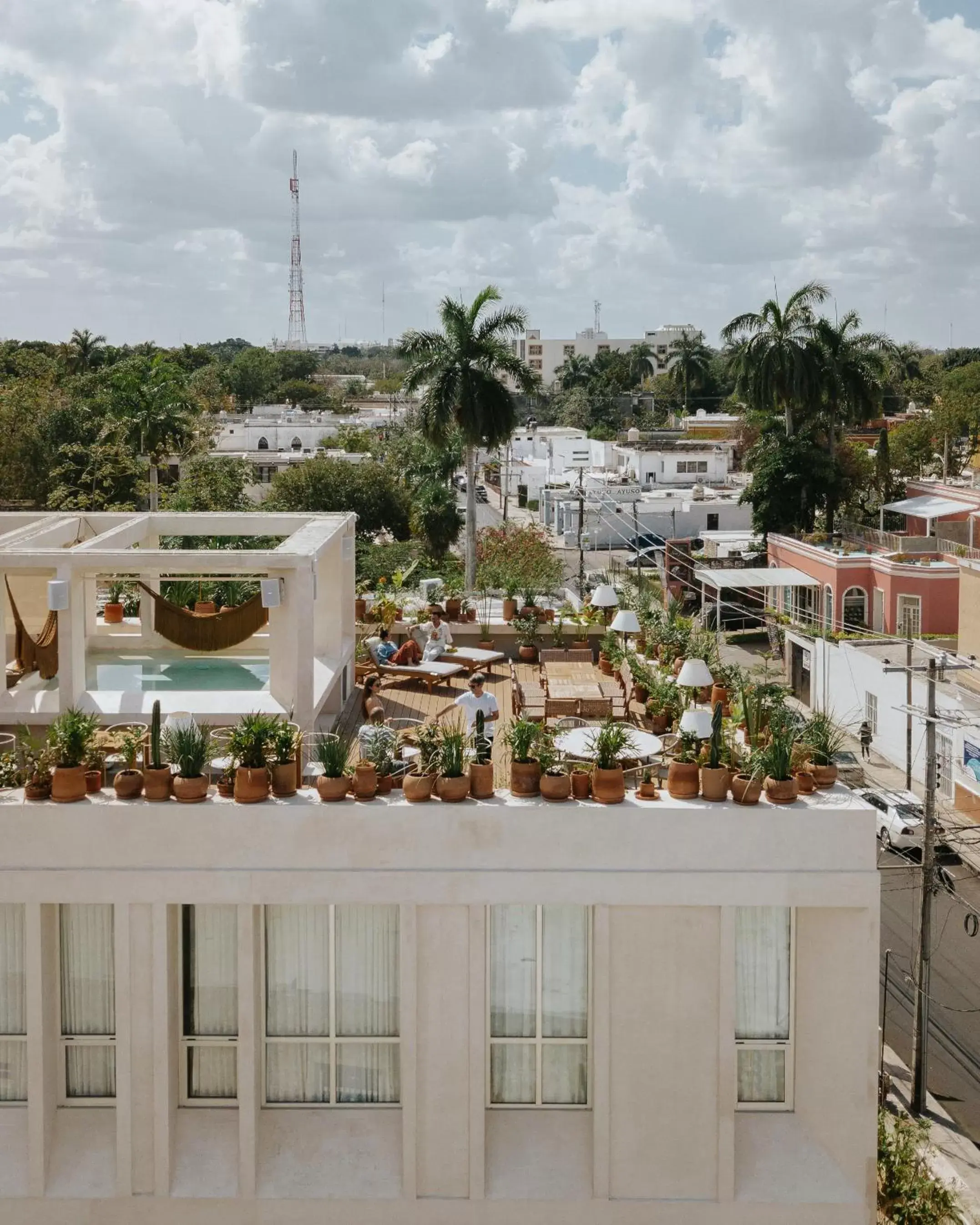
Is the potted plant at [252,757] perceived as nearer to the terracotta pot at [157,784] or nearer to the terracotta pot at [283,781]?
the terracotta pot at [283,781]

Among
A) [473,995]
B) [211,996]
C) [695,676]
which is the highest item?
[695,676]

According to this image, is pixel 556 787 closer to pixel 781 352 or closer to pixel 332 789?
pixel 332 789

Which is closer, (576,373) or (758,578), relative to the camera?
(758,578)

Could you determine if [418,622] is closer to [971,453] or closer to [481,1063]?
[481,1063]

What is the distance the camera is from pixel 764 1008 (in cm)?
1030

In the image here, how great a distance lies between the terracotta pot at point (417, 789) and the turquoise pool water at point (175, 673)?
4540mm

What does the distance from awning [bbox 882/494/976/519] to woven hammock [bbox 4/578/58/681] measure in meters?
45.7

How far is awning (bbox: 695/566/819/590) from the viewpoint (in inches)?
1929

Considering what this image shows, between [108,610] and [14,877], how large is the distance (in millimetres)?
8495

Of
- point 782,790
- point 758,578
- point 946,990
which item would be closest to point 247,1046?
point 782,790

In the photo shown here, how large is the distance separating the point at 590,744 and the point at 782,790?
158 cm

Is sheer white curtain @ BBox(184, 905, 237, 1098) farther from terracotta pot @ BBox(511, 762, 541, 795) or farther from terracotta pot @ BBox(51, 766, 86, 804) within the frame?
terracotta pot @ BBox(511, 762, 541, 795)

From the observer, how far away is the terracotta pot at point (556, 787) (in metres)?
10.2

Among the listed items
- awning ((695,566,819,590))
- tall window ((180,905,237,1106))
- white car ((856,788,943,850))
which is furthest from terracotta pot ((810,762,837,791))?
awning ((695,566,819,590))
